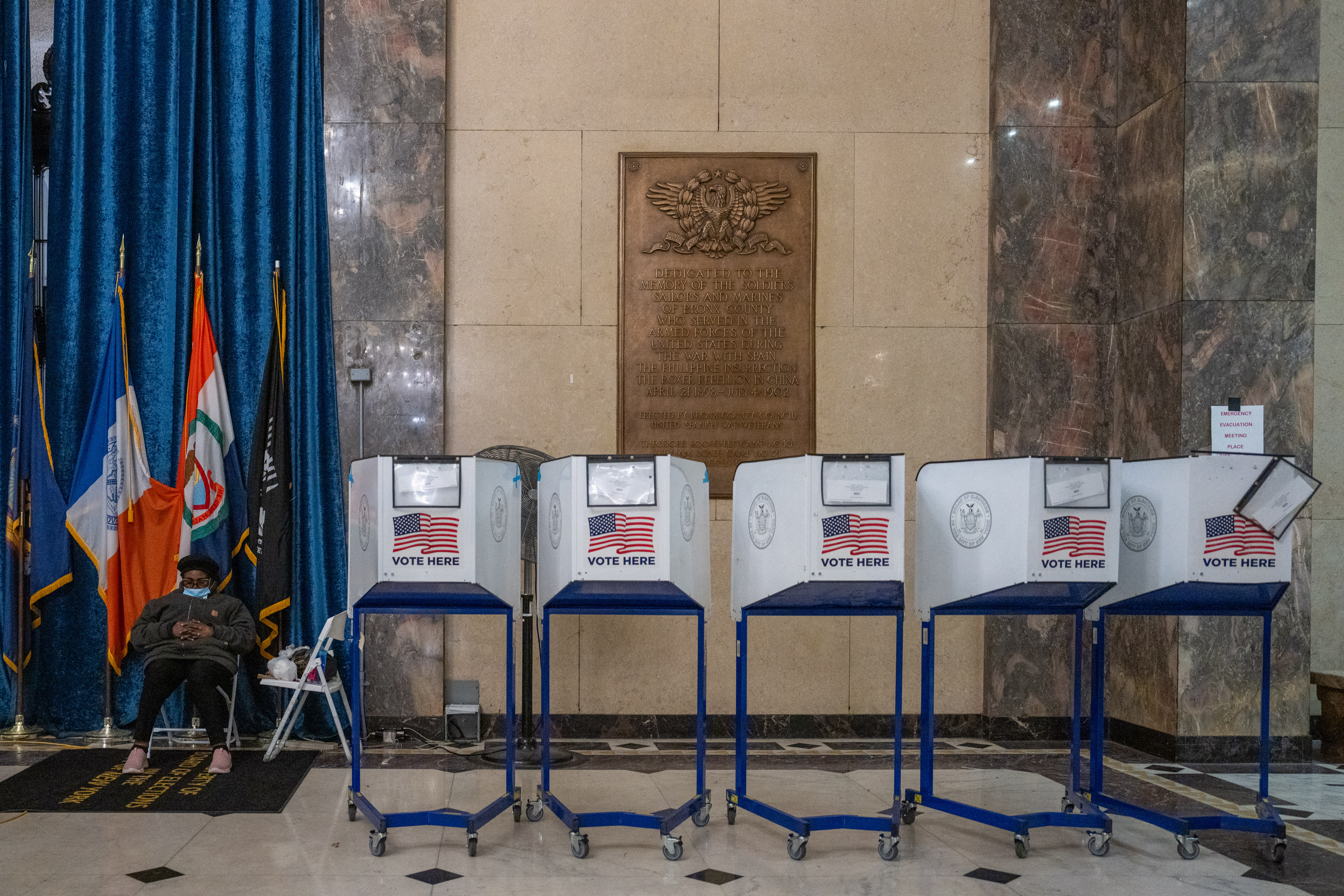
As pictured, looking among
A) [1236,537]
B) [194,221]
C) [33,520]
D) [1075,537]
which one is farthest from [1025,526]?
[33,520]

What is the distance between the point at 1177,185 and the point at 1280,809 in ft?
9.38

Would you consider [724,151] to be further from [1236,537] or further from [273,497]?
[1236,537]

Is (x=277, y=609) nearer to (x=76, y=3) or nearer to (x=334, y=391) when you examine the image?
(x=334, y=391)

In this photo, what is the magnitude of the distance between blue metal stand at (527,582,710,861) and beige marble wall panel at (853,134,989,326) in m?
2.58

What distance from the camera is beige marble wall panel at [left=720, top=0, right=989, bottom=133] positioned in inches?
230

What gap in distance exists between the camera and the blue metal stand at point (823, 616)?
3664mm

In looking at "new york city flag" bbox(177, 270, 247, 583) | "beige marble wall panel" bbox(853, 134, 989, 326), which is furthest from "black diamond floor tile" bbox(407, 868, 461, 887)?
"beige marble wall panel" bbox(853, 134, 989, 326)

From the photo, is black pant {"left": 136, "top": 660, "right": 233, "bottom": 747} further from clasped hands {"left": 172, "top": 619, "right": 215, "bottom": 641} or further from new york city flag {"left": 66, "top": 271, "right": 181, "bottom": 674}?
new york city flag {"left": 66, "top": 271, "right": 181, "bottom": 674}

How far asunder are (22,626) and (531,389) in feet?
9.16

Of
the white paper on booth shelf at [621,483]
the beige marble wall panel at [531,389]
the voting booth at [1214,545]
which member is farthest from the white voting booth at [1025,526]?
the beige marble wall panel at [531,389]

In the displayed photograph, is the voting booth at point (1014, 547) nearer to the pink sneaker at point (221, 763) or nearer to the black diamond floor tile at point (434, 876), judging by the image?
the black diamond floor tile at point (434, 876)

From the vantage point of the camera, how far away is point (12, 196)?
564 cm

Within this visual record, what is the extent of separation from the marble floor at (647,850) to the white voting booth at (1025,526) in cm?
92

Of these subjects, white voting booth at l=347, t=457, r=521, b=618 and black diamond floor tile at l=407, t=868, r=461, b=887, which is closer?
black diamond floor tile at l=407, t=868, r=461, b=887
